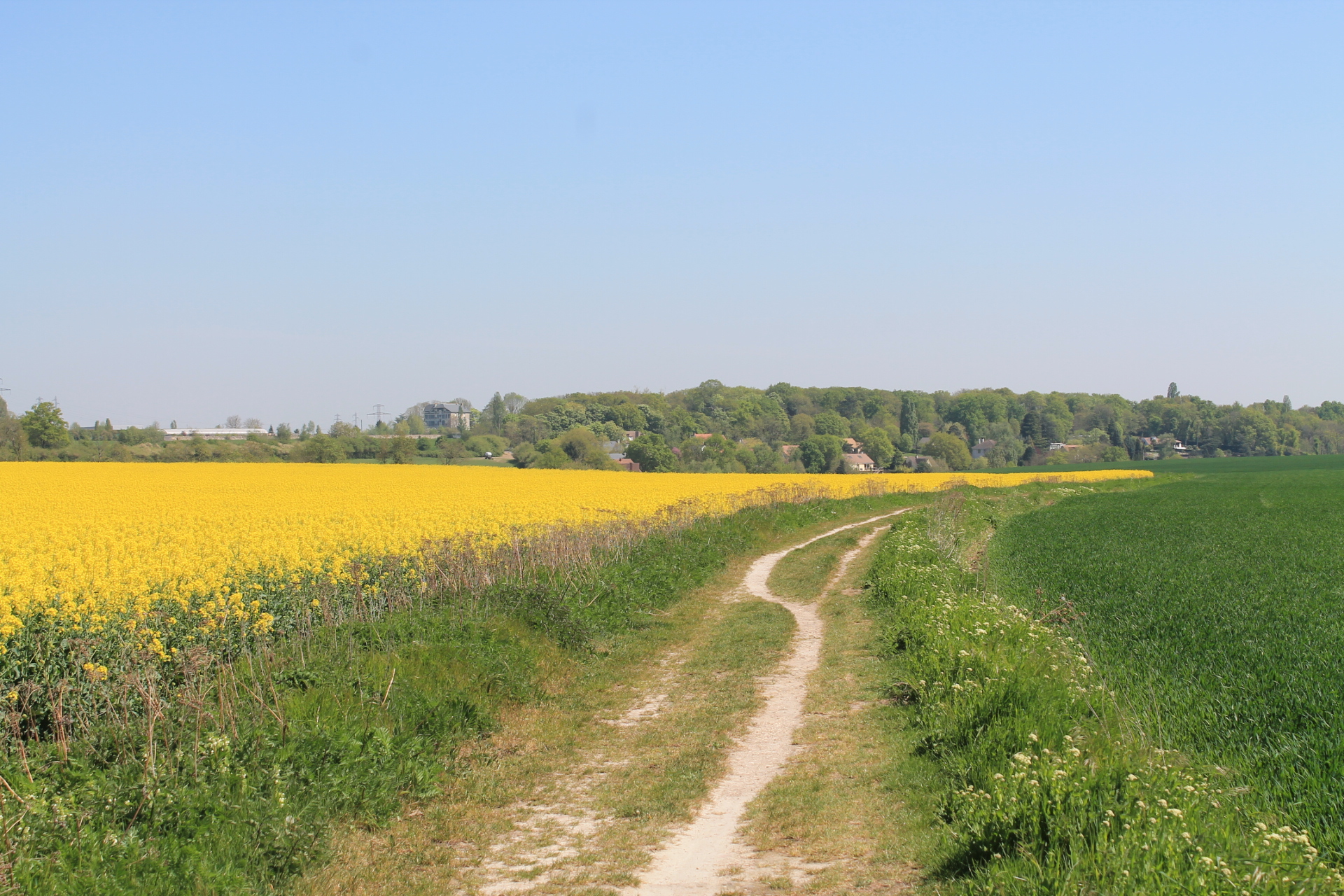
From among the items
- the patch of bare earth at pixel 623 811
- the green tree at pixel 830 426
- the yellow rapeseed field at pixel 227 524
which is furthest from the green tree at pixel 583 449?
the green tree at pixel 830 426

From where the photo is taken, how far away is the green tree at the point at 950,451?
10712 cm

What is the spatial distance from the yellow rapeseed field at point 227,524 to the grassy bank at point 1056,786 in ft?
23.4

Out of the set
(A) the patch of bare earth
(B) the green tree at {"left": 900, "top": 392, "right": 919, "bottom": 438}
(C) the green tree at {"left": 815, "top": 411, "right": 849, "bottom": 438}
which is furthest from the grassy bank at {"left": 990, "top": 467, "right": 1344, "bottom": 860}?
(B) the green tree at {"left": 900, "top": 392, "right": 919, "bottom": 438}

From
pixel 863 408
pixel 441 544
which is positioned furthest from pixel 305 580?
pixel 863 408

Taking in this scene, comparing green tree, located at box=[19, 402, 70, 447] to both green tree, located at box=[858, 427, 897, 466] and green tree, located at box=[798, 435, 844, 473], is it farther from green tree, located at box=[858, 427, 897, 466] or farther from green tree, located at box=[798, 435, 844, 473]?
green tree, located at box=[858, 427, 897, 466]

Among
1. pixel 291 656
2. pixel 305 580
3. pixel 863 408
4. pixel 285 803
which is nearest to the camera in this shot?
pixel 285 803

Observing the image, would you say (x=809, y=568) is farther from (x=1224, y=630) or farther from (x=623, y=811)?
(x=623, y=811)

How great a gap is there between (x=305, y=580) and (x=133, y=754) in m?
6.24

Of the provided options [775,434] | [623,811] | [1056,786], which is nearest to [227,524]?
[623,811]

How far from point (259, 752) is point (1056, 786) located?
5.33 metres

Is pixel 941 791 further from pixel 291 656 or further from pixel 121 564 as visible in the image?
pixel 121 564

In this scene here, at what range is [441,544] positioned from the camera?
1452 centimetres

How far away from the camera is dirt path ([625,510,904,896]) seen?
530cm

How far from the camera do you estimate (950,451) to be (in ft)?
352
